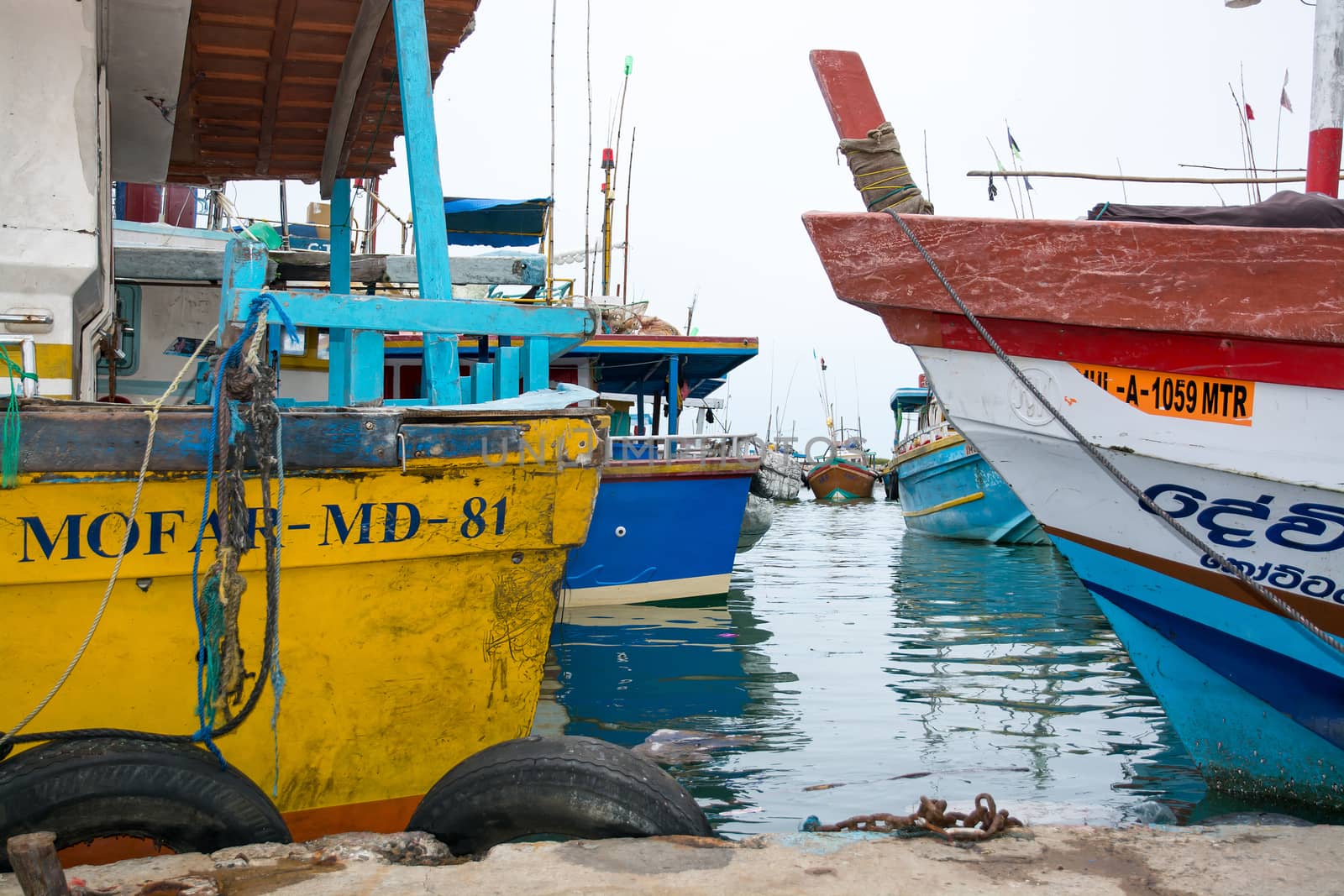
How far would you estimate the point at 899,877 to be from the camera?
2.71 metres

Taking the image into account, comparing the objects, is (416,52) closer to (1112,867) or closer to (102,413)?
(102,413)

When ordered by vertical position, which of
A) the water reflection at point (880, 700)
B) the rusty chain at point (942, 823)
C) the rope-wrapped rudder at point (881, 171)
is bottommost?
the water reflection at point (880, 700)

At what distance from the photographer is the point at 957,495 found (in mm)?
19797

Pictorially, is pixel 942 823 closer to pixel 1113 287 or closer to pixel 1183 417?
pixel 1183 417

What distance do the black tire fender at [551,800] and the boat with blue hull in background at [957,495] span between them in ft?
50.6

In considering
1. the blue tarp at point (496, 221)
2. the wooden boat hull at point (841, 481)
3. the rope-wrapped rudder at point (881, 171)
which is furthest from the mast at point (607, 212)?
the wooden boat hull at point (841, 481)

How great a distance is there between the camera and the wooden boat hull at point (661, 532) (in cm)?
1071

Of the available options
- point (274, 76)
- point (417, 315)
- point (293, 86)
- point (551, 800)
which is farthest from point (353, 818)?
point (293, 86)

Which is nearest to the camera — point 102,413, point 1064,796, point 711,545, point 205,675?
point 102,413

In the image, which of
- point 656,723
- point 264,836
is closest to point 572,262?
point 656,723

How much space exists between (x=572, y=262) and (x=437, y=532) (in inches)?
616

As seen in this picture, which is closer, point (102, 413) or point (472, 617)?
point (102, 413)

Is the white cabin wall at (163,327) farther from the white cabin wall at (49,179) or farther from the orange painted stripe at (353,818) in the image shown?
the orange painted stripe at (353,818)

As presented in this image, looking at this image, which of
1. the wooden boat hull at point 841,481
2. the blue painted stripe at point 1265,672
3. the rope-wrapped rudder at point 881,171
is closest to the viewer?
the blue painted stripe at point 1265,672
